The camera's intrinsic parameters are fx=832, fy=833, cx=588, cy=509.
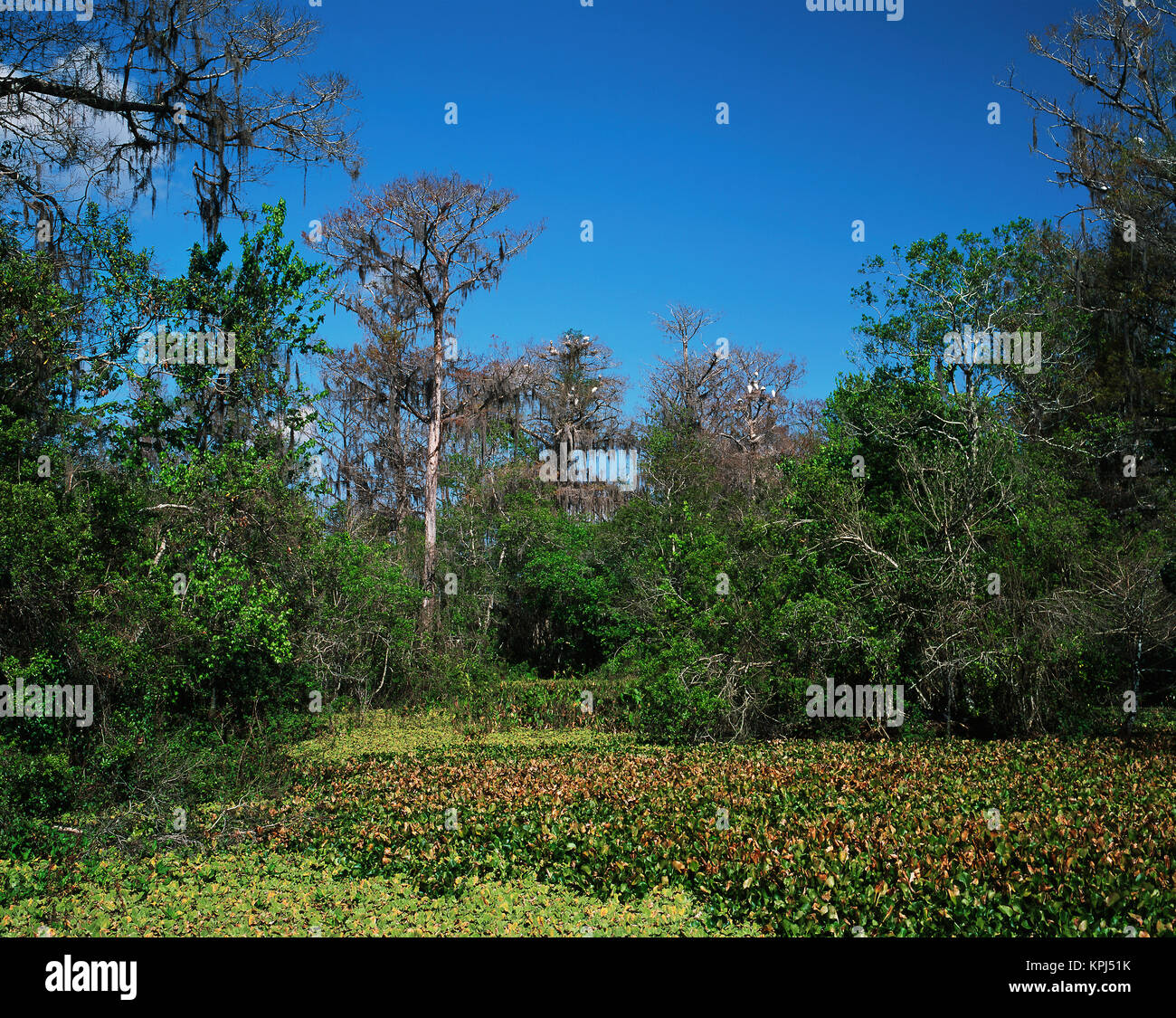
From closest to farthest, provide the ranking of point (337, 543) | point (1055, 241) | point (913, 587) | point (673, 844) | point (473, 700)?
1. point (673, 844)
2. point (913, 587)
3. point (337, 543)
4. point (473, 700)
5. point (1055, 241)

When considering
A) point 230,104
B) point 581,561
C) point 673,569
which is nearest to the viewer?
point 230,104

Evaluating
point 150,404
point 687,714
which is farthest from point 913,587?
point 150,404

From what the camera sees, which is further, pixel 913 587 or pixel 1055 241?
pixel 1055 241

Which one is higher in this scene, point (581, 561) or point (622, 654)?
point (581, 561)

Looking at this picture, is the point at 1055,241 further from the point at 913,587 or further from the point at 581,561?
the point at 581,561

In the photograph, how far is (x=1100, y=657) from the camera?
14148 millimetres

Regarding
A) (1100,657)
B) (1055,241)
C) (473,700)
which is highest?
(1055,241)

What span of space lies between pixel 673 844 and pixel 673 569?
1162 cm

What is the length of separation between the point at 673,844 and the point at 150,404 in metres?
11.2

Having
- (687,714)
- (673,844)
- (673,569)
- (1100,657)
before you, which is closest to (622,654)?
(673,569)

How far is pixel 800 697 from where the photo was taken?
15281 millimetres
